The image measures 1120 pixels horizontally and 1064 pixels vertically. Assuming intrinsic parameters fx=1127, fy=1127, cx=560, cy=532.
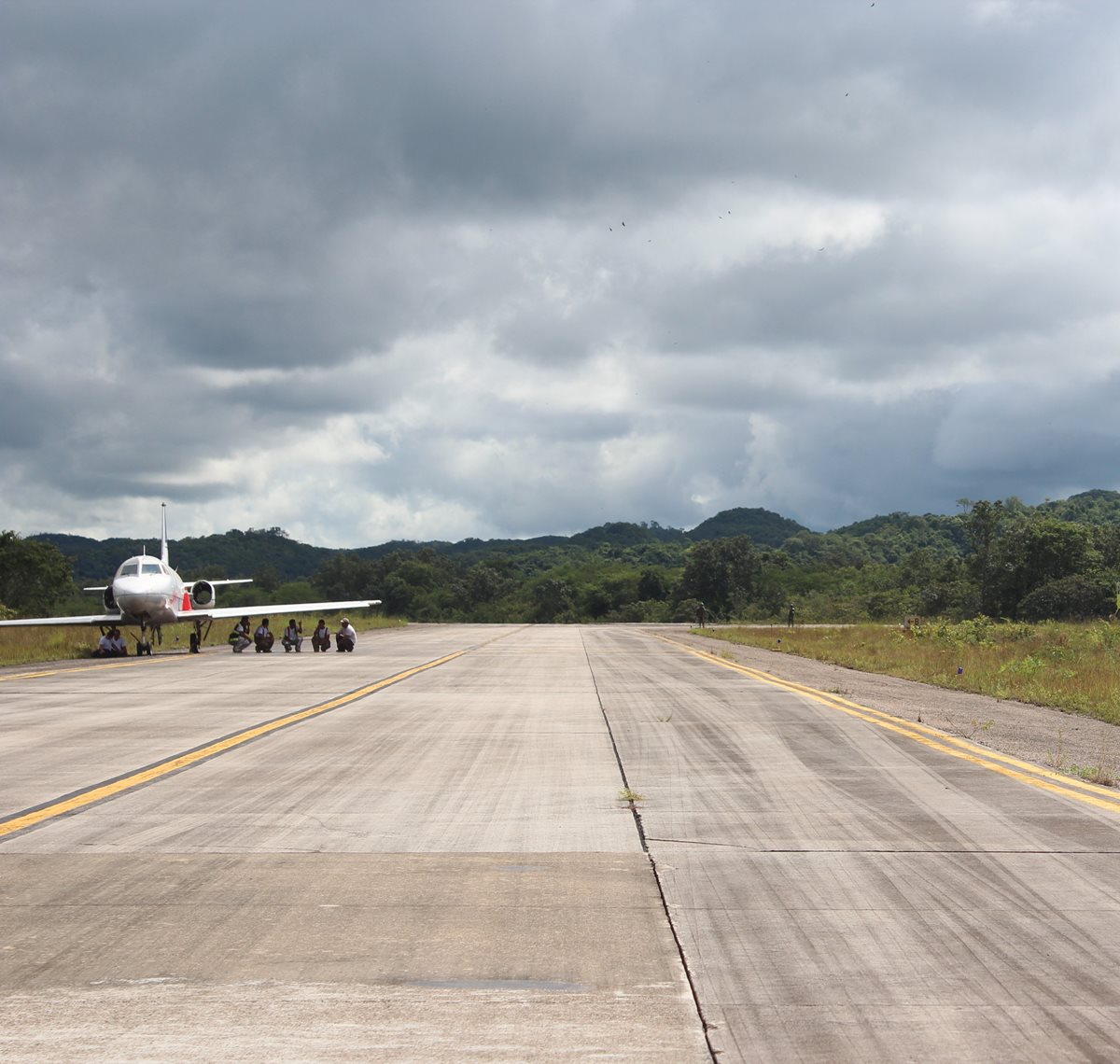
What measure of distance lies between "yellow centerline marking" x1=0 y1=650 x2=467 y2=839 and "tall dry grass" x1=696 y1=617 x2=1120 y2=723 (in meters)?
10.9

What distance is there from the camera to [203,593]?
39625 mm

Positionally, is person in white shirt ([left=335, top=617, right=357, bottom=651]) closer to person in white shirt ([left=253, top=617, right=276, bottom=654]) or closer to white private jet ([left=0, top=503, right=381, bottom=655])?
white private jet ([left=0, top=503, right=381, bottom=655])

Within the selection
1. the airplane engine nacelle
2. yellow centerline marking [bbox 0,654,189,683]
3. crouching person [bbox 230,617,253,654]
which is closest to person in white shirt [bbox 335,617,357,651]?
crouching person [bbox 230,617,253,654]

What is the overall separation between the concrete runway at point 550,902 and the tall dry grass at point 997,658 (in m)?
8.43

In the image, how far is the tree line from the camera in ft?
238

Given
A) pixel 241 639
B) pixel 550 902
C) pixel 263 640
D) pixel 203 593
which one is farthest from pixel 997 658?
pixel 550 902

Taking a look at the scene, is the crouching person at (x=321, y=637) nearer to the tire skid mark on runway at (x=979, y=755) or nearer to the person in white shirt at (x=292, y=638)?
the person in white shirt at (x=292, y=638)

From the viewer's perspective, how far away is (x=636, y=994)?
426 centimetres

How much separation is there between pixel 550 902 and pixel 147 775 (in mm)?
5275

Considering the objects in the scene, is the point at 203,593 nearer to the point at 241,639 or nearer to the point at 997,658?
the point at 241,639

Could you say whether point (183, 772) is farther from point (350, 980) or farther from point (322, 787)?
point (350, 980)

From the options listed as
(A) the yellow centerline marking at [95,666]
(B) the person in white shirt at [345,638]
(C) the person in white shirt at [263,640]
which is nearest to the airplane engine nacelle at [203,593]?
(C) the person in white shirt at [263,640]

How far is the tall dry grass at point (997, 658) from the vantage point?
19250 mm

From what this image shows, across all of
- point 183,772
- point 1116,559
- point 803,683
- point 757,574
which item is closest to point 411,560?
point 757,574
